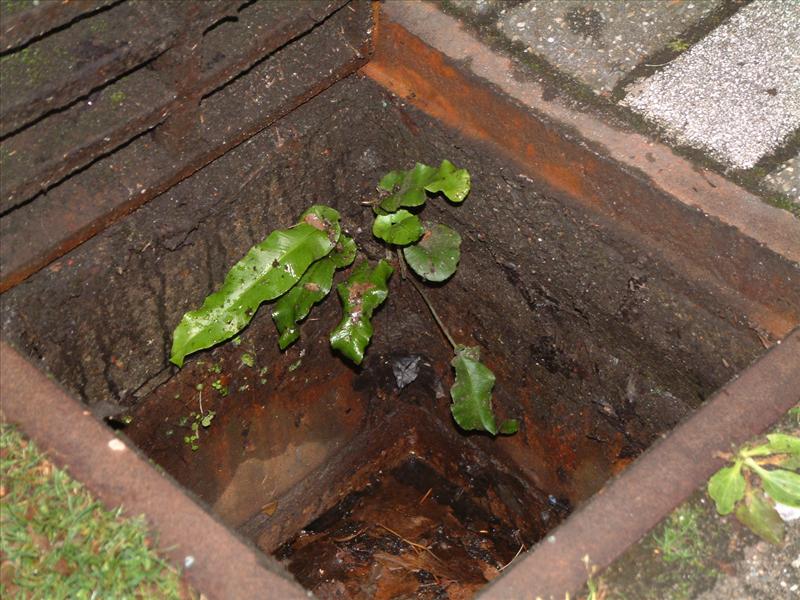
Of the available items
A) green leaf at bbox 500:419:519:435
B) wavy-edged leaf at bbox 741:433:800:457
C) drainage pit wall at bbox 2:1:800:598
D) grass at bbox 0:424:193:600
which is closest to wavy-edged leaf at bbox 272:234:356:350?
drainage pit wall at bbox 2:1:800:598

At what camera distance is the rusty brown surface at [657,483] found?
1.62 m

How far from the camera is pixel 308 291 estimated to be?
2.73 metres

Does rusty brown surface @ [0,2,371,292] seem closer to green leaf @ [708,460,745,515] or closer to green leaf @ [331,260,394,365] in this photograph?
green leaf @ [331,260,394,365]

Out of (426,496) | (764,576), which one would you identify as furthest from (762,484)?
(426,496)

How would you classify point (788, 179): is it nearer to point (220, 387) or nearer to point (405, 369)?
point (405, 369)

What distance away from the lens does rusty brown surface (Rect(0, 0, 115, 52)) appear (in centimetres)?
175

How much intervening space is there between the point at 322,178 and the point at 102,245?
0.72 metres

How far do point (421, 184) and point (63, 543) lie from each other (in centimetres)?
137

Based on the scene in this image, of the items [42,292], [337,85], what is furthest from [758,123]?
[42,292]

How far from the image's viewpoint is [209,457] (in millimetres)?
2994

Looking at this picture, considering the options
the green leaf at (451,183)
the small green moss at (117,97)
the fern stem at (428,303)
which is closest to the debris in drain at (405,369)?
the fern stem at (428,303)

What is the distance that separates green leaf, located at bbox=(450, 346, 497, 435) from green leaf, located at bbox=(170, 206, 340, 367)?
0.61 m

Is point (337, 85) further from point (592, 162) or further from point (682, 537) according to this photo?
point (682, 537)

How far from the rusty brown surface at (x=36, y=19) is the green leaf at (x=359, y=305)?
120 cm
